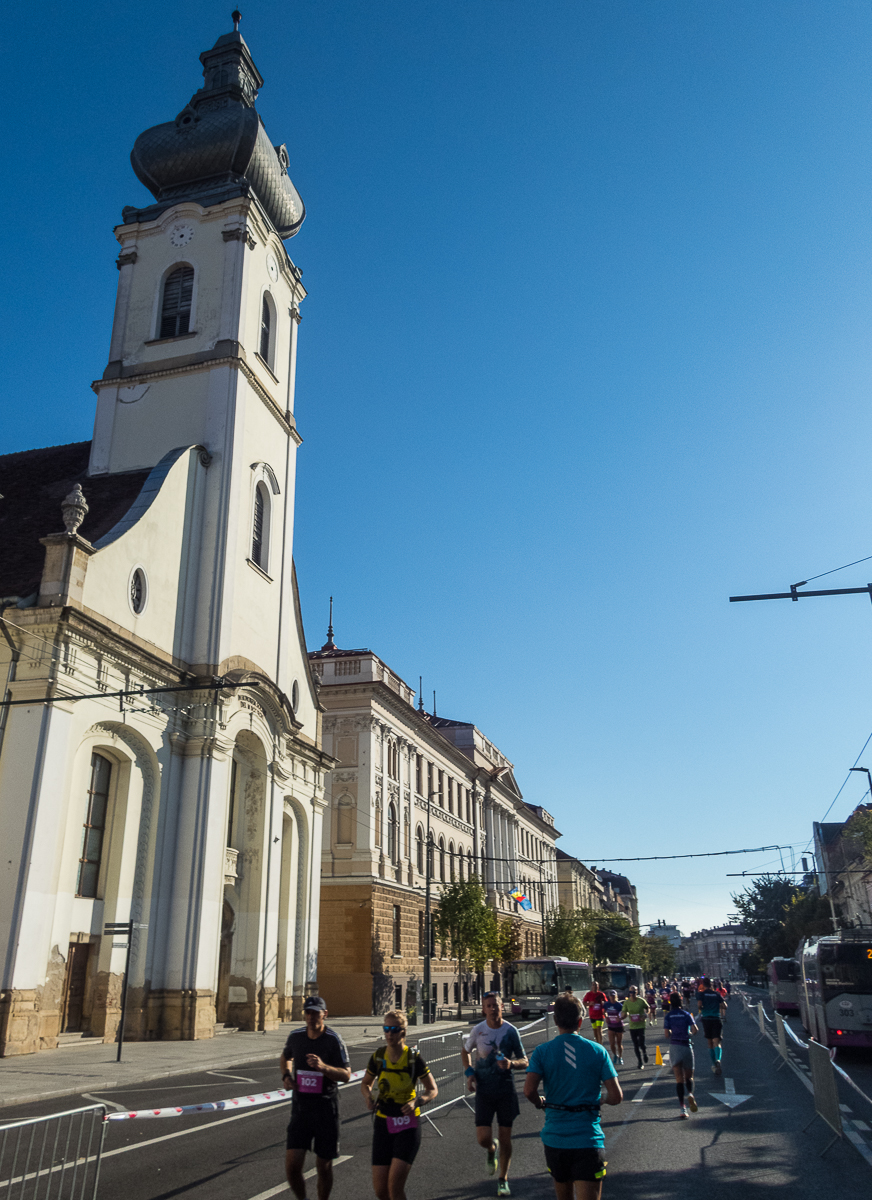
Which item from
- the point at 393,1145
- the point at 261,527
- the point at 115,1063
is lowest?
the point at 115,1063

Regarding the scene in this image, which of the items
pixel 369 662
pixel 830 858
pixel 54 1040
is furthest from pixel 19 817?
pixel 830 858

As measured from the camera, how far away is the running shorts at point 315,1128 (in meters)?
6.84

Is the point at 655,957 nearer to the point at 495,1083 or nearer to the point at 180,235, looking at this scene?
the point at 180,235

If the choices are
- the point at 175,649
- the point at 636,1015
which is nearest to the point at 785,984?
the point at 636,1015

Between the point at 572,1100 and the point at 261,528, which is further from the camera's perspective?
the point at 261,528

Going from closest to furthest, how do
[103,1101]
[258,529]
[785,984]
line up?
[103,1101]
[258,529]
[785,984]

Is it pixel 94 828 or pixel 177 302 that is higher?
pixel 177 302

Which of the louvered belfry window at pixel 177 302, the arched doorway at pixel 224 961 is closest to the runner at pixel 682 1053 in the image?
the arched doorway at pixel 224 961

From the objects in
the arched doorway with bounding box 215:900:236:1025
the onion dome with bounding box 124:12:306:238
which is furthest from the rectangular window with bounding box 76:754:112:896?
the onion dome with bounding box 124:12:306:238

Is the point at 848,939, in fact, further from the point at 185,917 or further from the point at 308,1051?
the point at 308,1051

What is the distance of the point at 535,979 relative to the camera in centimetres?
4344

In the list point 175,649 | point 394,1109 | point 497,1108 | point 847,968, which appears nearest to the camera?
point 394,1109

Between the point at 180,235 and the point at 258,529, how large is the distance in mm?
11531

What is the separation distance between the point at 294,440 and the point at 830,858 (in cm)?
8413
